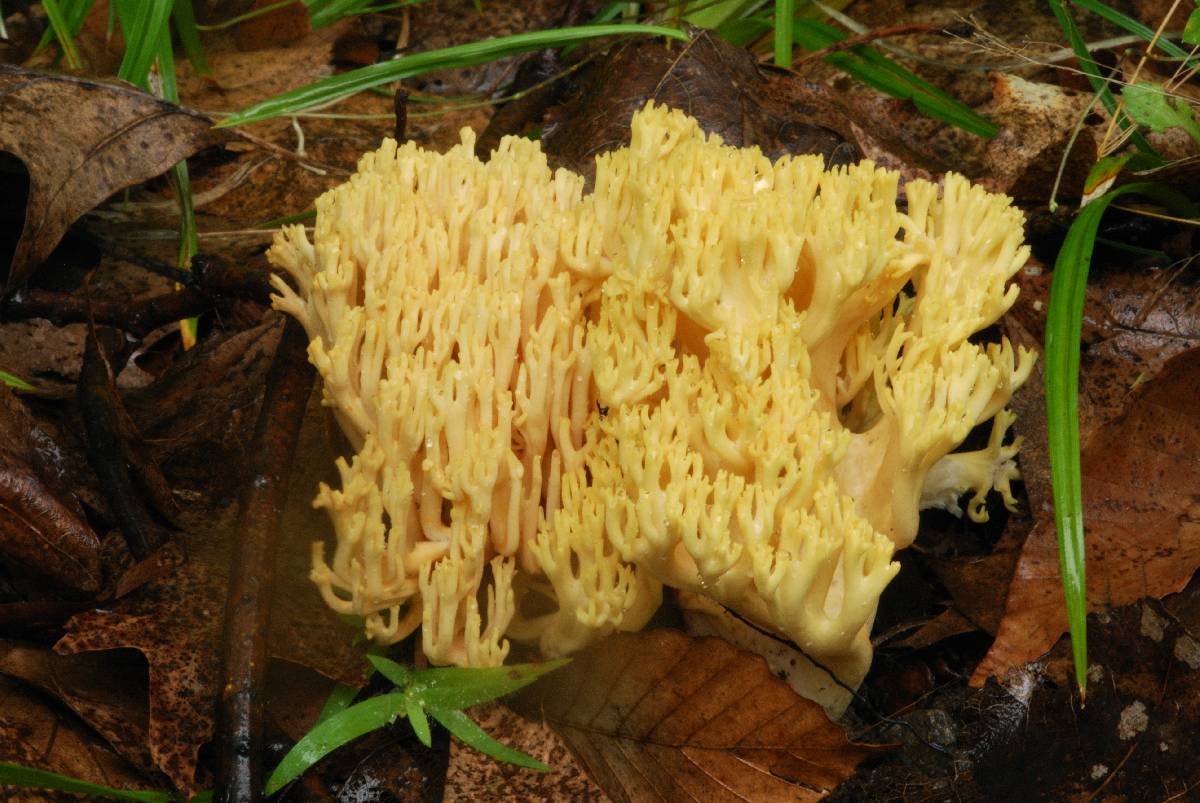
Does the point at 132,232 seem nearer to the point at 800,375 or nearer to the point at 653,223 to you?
the point at 653,223

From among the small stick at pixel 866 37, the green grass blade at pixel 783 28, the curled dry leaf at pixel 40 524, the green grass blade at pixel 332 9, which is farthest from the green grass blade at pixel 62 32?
the small stick at pixel 866 37

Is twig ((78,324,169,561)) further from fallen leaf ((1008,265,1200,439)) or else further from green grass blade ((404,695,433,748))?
fallen leaf ((1008,265,1200,439))

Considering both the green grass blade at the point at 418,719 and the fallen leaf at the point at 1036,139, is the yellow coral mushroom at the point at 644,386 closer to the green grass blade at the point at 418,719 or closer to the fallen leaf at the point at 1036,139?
the green grass blade at the point at 418,719

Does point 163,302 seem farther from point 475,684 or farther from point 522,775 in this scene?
point 522,775

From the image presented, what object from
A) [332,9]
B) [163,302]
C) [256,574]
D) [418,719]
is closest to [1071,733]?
[418,719]

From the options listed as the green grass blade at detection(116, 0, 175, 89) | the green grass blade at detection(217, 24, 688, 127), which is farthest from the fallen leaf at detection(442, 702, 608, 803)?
the green grass blade at detection(116, 0, 175, 89)

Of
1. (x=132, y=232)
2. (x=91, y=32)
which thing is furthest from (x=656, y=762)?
(x=91, y=32)
